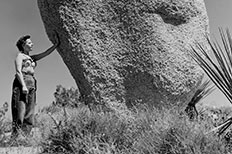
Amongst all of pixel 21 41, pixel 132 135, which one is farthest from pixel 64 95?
pixel 132 135

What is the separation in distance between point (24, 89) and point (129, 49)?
5.29 ft

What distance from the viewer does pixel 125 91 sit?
4.70m

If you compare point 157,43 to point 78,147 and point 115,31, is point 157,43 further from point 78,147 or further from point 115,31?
point 78,147

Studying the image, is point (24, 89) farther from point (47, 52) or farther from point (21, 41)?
point (21, 41)

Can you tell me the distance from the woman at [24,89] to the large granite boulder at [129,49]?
→ 0.63 m

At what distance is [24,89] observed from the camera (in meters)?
5.09

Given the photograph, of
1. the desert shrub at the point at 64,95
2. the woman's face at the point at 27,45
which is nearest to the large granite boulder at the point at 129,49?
the woman's face at the point at 27,45

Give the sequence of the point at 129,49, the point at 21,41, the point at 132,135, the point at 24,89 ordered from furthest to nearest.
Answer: the point at 21,41, the point at 24,89, the point at 129,49, the point at 132,135

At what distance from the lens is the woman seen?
5184 millimetres

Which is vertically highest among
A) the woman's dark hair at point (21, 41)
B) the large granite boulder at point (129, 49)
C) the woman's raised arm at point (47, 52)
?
the woman's dark hair at point (21, 41)

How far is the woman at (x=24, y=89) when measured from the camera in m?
5.18

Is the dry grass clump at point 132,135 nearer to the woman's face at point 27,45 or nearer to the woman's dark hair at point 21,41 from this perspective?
the woman's face at point 27,45

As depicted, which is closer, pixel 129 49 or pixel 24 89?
pixel 129 49

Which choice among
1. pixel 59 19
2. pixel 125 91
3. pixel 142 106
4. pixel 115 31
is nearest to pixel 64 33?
pixel 59 19
